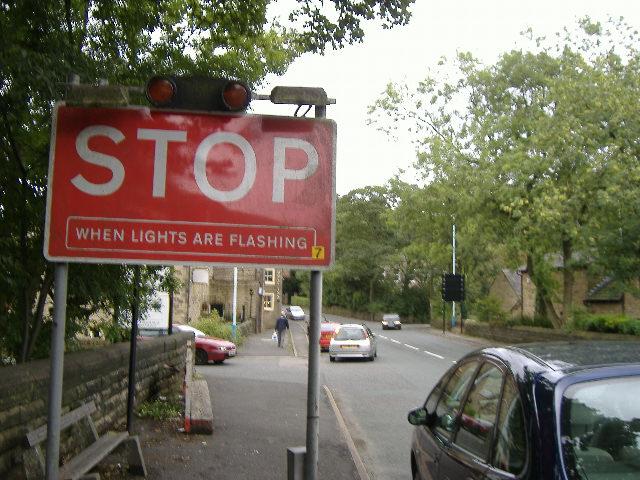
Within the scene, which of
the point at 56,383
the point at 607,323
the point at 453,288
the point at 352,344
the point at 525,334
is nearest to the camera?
→ the point at 56,383

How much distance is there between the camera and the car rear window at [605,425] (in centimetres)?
318

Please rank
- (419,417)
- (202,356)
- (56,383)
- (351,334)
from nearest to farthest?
(56,383) < (419,417) < (202,356) < (351,334)

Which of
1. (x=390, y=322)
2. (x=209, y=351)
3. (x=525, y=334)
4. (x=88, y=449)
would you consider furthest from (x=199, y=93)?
(x=390, y=322)

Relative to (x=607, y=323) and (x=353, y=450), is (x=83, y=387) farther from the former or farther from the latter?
(x=607, y=323)

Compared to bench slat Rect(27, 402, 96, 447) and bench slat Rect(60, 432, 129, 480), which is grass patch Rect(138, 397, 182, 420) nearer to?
bench slat Rect(60, 432, 129, 480)

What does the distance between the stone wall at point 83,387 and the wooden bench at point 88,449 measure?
0.64 feet

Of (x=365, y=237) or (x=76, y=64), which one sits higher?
(x=365, y=237)

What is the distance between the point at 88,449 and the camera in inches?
239

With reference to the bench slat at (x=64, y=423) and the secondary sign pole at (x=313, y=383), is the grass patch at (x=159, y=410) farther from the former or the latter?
the secondary sign pole at (x=313, y=383)

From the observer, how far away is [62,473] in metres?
5.24

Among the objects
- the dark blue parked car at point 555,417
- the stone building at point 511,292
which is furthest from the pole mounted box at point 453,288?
the dark blue parked car at point 555,417

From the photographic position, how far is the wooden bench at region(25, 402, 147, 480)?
5207 millimetres

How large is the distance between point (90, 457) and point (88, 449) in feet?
0.79

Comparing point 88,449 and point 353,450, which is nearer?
point 88,449
